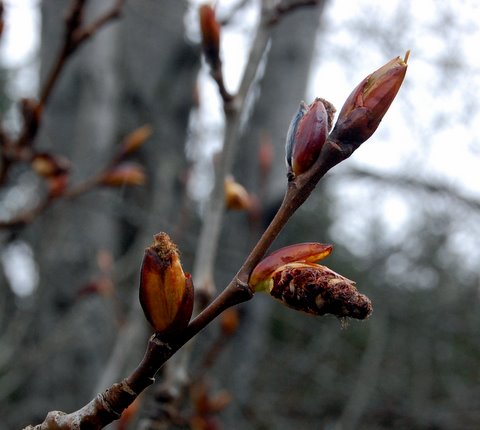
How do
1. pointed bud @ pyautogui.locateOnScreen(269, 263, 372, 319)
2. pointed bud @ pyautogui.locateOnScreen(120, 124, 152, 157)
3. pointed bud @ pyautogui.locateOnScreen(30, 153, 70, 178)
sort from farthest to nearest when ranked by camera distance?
1. pointed bud @ pyautogui.locateOnScreen(120, 124, 152, 157)
2. pointed bud @ pyautogui.locateOnScreen(30, 153, 70, 178)
3. pointed bud @ pyautogui.locateOnScreen(269, 263, 372, 319)

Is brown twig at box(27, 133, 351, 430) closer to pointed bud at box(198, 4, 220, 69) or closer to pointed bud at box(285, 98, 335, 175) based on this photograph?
pointed bud at box(285, 98, 335, 175)

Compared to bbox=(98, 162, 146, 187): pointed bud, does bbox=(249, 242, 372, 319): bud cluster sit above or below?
above

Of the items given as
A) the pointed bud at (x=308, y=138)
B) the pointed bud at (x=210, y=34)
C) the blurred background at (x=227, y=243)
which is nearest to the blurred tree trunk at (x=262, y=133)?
the blurred background at (x=227, y=243)

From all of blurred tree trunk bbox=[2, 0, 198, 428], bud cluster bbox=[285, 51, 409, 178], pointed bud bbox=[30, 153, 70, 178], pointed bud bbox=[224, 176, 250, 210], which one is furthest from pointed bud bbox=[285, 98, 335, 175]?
blurred tree trunk bbox=[2, 0, 198, 428]

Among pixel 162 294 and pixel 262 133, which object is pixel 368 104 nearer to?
pixel 162 294

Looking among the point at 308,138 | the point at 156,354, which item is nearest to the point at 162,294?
the point at 156,354

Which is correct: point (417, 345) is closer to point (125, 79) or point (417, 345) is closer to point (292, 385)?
point (292, 385)
